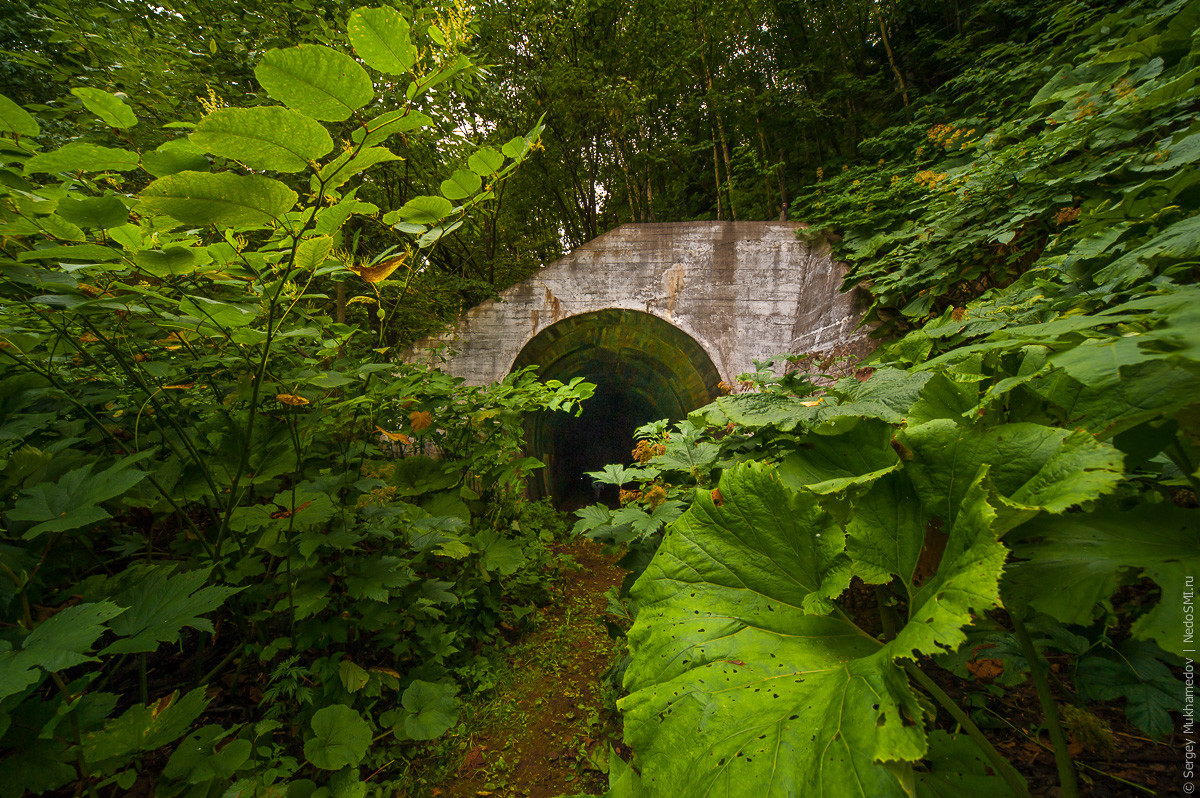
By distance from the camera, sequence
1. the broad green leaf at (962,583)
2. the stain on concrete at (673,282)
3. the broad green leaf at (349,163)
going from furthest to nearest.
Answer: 1. the stain on concrete at (673,282)
2. the broad green leaf at (349,163)
3. the broad green leaf at (962,583)

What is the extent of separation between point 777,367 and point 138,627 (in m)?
5.22

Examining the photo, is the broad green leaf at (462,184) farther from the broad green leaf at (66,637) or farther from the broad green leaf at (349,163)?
the broad green leaf at (66,637)

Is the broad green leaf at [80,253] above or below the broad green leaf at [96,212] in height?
below

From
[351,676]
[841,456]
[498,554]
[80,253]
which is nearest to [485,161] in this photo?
[80,253]

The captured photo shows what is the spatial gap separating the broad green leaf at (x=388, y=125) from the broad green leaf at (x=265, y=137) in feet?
0.21

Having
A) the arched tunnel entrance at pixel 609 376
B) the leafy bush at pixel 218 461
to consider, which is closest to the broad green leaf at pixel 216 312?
the leafy bush at pixel 218 461

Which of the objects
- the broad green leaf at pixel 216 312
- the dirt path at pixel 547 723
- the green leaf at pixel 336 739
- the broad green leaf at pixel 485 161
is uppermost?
the broad green leaf at pixel 485 161

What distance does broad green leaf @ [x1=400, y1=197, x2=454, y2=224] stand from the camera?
1.09m

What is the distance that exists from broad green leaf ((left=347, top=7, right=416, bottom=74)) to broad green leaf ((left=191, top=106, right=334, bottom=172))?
0.16 meters

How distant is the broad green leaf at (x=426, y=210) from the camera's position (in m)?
1.09

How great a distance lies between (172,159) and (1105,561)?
1829 mm

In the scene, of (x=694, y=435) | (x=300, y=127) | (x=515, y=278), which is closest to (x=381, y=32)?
(x=300, y=127)

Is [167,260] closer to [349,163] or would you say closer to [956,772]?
[349,163]

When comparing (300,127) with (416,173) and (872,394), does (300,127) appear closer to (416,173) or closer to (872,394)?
(872,394)
